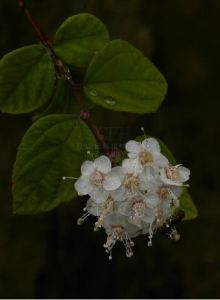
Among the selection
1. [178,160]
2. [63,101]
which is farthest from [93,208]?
[178,160]

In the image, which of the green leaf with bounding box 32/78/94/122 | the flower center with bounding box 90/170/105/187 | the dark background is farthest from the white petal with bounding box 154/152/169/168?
the dark background

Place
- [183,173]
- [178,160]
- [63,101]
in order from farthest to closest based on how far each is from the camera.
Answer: [178,160], [63,101], [183,173]

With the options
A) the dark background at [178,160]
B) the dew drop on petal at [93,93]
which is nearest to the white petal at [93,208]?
the dew drop on petal at [93,93]

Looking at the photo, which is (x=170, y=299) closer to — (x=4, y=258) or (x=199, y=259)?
(x=199, y=259)

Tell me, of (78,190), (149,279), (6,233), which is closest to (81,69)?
(78,190)

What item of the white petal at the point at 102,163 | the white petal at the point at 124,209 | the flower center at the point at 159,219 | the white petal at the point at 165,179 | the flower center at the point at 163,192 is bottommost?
the flower center at the point at 159,219

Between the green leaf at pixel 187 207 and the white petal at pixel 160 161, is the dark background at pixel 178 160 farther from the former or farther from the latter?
the white petal at pixel 160 161

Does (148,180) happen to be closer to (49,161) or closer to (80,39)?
(49,161)

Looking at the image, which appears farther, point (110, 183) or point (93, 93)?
point (93, 93)
